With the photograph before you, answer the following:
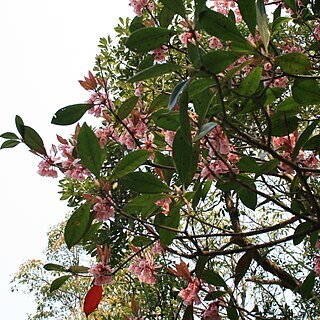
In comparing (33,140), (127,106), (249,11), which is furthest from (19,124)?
(249,11)

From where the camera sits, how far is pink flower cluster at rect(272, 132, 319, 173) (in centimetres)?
108

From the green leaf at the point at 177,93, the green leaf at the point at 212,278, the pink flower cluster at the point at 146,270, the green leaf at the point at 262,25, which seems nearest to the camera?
the green leaf at the point at 177,93

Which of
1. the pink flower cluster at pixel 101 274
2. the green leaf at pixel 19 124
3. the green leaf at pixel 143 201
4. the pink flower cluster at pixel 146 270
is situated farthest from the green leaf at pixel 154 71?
the pink flower cluster at pixel 146 270

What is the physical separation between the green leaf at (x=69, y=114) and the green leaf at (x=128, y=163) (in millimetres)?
231

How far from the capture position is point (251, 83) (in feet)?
2.79

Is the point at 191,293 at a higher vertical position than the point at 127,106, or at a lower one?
lower

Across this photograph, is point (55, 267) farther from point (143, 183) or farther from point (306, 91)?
point (306, 91)

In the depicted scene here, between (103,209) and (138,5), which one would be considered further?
(138,5)

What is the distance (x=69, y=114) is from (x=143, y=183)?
283 millimetres

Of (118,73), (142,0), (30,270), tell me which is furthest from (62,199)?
(30,270)

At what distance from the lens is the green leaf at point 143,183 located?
0.96 meters

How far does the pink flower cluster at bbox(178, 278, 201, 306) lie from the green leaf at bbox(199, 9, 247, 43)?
707 millimetres

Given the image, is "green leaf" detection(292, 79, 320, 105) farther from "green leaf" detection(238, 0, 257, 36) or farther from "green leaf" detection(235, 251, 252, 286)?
"green leaf" detection(235, 251, 252, 286)

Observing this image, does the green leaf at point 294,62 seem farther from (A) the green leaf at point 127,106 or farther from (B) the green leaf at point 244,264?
(B) the green leaf at point 244,264
